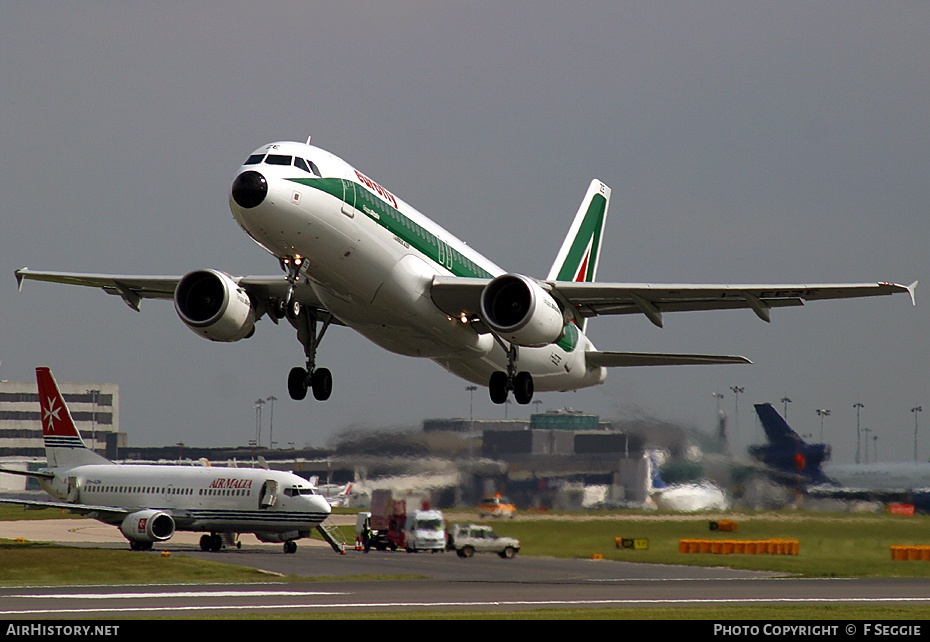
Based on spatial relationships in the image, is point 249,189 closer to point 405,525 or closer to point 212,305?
point 212,305

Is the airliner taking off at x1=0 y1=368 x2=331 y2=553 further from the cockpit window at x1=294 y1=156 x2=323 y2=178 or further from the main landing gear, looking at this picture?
the cockpit window at x1=294 y1=156 x2=323 y2=178

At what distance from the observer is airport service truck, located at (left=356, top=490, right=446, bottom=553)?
52.6 m

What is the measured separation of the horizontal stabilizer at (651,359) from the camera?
126ft

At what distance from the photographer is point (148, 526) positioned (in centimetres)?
5825

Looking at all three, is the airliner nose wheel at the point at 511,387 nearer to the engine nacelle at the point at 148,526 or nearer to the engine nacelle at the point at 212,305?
the engine nacelle at the point at 212,305

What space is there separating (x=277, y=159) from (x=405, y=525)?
28.9m

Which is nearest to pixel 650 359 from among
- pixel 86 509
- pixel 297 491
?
pixel 297 491

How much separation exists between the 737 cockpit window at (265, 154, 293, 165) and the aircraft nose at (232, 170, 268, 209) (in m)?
0.66

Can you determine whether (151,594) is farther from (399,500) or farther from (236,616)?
(399,500)

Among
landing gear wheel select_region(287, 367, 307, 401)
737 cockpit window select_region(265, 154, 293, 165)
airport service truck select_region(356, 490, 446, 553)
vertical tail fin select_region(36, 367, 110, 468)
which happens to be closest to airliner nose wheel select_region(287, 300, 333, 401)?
landing gear wheel select_region(287, 367, 307, 401)

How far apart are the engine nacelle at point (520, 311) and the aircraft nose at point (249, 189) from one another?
265 inches

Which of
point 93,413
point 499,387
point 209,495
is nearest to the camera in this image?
point 499,387
